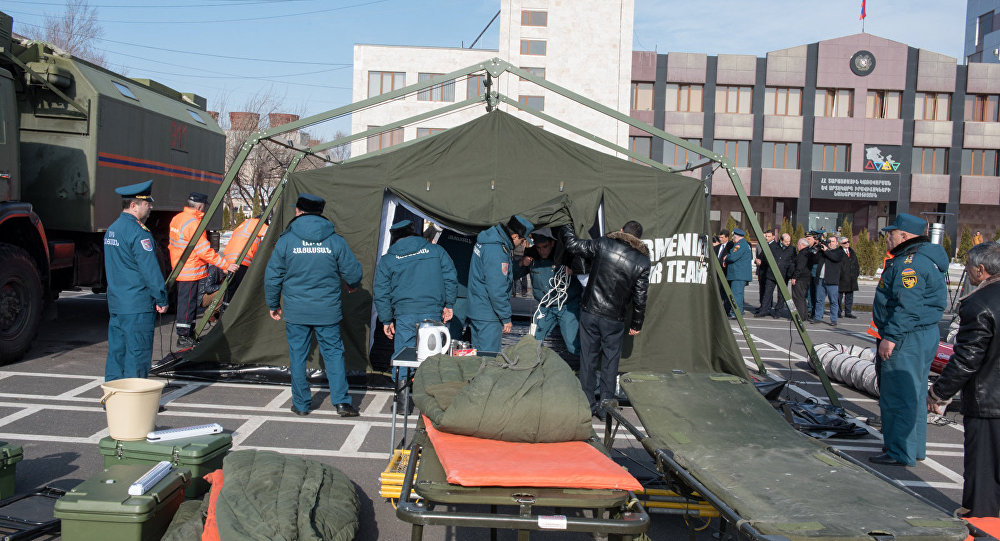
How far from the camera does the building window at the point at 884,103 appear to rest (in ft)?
144

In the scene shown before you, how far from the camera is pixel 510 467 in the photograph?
3154 millimetres

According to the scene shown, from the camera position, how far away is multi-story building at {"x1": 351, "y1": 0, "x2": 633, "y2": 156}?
43.5m

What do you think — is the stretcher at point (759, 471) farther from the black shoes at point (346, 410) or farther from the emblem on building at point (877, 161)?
the emblem on building at point (877, 161)

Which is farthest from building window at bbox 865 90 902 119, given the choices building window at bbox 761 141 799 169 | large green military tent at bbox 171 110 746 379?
large green military tent at bbox 171 110 746 379

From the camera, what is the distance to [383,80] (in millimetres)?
44750

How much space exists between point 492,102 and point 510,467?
560 cm

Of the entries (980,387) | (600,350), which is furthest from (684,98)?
(980,387)

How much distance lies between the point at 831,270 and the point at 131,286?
12901 mm

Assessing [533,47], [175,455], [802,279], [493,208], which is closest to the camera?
[175,455]

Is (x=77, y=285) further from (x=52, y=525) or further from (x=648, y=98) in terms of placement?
(x=648, y=98)

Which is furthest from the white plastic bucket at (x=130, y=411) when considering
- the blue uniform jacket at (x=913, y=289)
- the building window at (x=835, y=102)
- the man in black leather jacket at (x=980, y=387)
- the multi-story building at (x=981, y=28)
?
the multi-story building at (x=981, y=28)

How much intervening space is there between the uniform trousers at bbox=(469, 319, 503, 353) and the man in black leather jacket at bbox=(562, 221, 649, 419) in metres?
0.84

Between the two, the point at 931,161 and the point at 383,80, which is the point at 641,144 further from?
the point at 931,161

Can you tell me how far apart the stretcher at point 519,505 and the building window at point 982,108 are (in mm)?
51417
